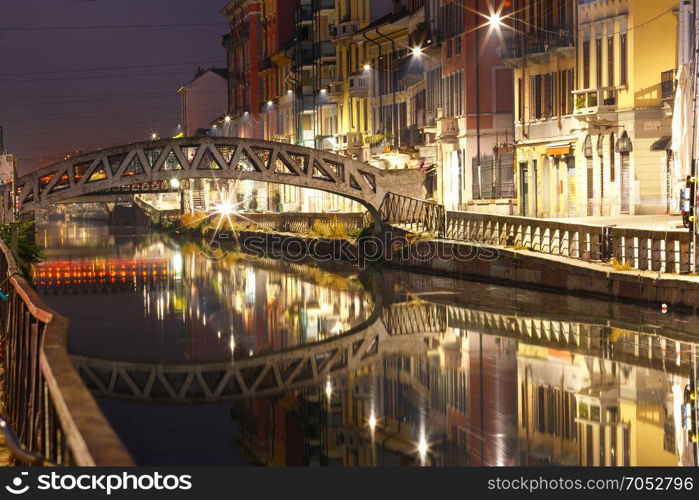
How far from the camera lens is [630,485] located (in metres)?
11.2

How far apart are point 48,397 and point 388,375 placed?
30.7 ft

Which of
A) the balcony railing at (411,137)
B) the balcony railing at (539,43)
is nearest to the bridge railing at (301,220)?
the balcony railing at (411,137)

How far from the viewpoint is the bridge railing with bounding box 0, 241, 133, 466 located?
8.20m

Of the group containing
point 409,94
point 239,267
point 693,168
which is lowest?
point 239,267

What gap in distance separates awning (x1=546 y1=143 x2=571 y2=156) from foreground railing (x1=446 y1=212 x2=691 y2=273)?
6.91 metres

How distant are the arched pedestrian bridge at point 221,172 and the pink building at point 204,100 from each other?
339 ft

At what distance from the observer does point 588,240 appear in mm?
32750

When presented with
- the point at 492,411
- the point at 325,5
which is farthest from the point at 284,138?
the point at 492,411

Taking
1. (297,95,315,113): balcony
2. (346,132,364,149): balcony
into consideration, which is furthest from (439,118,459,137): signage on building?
(297,95,315,113): balcony

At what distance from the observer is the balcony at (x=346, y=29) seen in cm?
8431

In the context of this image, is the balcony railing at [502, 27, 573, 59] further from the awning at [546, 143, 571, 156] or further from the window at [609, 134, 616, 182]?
the window at [609, 134, 616, 182]

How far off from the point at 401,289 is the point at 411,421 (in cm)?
2202

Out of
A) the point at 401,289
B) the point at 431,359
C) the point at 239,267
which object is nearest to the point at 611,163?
the point at 401,289

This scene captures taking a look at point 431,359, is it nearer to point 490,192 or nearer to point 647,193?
point 647,193
